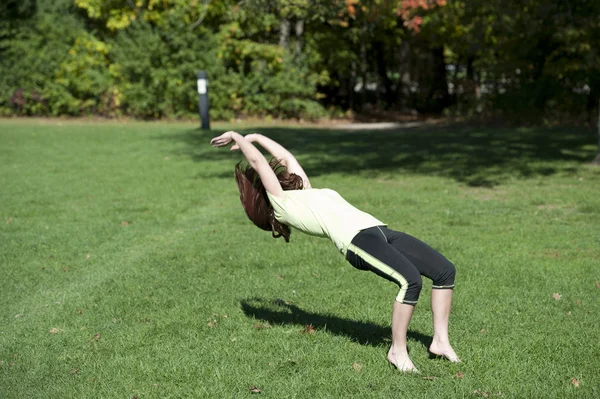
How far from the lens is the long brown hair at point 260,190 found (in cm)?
547

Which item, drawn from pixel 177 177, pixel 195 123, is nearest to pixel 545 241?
pixel 177 177

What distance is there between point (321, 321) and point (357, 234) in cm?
163

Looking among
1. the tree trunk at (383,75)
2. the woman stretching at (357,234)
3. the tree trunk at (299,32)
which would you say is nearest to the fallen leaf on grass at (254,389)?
the woman stretching at (357,234)

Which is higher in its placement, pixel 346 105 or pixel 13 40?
pixel 13 40

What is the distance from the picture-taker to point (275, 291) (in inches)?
296

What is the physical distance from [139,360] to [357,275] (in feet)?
9.48

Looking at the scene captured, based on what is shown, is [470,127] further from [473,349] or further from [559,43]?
[473,349]

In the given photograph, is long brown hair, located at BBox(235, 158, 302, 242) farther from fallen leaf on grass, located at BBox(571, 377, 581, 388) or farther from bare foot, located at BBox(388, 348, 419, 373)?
fallen leaf on grass, located at BBox(571, 377, 581, 388)

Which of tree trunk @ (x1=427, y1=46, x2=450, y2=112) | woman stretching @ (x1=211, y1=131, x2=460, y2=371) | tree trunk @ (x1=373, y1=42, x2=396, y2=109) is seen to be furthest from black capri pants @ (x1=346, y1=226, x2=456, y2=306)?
tree trunk @ (x1=373, y1=42, x2=396, y2=109)

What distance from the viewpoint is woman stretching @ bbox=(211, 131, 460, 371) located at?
511 cm

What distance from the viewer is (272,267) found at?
838 cm

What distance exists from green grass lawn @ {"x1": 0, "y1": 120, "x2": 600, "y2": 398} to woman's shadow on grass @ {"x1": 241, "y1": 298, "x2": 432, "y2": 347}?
0.02 meters

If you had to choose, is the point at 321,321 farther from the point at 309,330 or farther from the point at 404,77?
the point at 404,77

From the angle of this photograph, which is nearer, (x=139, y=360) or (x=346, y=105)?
(x=139, y=360)
